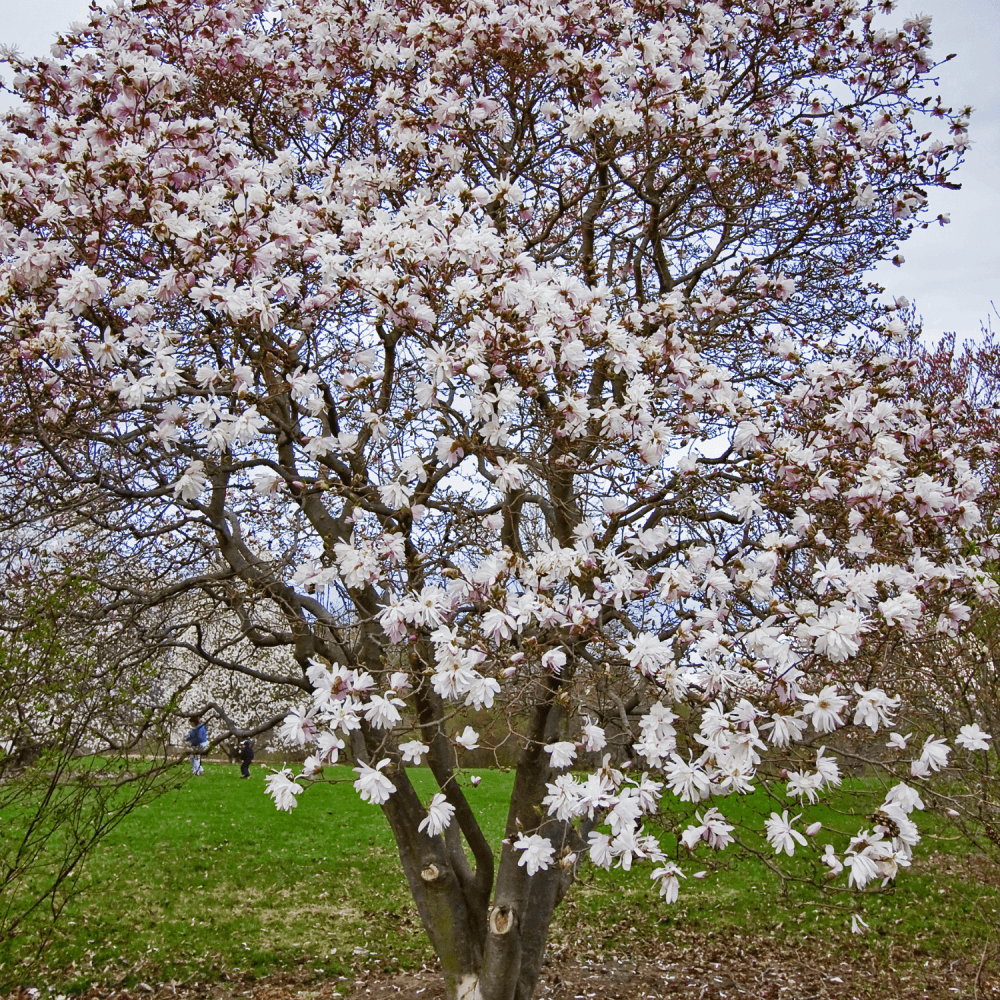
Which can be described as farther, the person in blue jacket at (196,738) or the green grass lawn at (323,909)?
the green grass lawn at (323,909)

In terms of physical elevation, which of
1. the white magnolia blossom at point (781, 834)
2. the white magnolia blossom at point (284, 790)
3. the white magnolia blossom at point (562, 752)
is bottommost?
the white magnolia blossom at point (781, 834)

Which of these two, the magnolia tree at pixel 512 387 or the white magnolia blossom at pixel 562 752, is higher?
the magnolia tree at pixel 512 387


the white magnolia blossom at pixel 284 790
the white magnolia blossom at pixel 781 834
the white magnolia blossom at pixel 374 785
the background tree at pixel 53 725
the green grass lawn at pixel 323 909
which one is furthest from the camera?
the green grass lawn at pixel 323 909

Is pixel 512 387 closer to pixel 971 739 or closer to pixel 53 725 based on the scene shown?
pixel 971 739

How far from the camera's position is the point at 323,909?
9.21m

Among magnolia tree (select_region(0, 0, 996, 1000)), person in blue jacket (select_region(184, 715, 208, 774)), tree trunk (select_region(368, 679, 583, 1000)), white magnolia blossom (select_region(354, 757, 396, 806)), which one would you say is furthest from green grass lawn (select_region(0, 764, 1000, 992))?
white magnolia blossom (select_region(354, 757, 396, 806))

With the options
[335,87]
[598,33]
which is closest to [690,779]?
[598,33]

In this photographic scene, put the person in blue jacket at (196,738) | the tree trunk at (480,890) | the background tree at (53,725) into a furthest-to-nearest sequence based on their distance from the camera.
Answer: the person in blue jacket at (196,738)
the tree trunk at (480,890)
the background tree at (53,725)

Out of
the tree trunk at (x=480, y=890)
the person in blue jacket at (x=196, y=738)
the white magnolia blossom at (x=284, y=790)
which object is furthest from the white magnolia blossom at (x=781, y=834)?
the person in blue jacket at (x=196, y=738)

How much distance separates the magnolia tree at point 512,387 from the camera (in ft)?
10.8

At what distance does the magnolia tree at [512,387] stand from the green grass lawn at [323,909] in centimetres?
255

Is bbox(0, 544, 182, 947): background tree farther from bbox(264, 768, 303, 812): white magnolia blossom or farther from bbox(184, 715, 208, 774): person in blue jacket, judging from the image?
bbox(264, 768, 303, 812): white magnolia blossom

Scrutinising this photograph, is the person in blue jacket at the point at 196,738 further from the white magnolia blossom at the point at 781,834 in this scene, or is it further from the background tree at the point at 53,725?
the white magnolia blossom at the point at 781,834

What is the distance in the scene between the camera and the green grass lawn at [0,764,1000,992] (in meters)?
7.17
